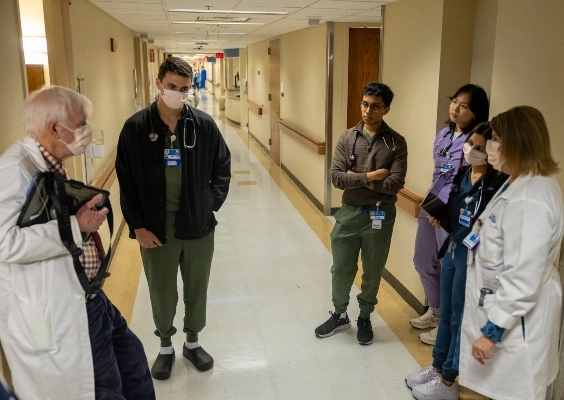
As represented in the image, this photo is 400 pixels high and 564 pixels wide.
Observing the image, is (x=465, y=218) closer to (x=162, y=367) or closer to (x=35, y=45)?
(x=162, y=367)

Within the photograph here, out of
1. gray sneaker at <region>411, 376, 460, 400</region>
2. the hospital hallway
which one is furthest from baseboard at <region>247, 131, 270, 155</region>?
gray sneaker at <region>411, 376, 460, 400</region>

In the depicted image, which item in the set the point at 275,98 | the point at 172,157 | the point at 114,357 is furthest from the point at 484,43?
the point at 275,98

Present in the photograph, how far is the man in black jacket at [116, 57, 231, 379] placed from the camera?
261cm

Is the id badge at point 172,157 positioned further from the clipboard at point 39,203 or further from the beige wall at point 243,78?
the beige wall at point 243,78

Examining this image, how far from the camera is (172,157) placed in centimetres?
264

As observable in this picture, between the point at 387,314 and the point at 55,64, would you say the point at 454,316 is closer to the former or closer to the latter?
the point at 387,314

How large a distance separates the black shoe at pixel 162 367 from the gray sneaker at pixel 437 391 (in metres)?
1.42

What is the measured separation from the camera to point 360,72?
600cm

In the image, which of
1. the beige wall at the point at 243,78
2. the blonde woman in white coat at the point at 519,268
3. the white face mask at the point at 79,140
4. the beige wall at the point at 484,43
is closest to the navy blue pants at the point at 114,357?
the white face mask at the point at 79,140

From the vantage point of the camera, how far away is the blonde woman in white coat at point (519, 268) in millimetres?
1873

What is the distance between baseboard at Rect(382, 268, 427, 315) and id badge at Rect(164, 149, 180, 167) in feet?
7.12

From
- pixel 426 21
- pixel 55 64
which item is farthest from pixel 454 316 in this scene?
pixel 55 64

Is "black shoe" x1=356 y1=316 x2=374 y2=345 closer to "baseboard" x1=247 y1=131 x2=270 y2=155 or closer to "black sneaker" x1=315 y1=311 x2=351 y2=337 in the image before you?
"black sneaker" x1=315 y1=311 x2=351 y2=337

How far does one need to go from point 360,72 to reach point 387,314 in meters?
3.27
